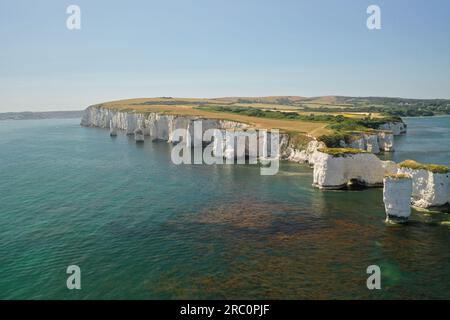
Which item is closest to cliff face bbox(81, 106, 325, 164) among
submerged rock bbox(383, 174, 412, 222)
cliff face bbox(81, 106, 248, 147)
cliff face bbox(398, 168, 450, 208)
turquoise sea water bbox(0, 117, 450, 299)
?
cliff face bbox(81, 106, 248, 147)

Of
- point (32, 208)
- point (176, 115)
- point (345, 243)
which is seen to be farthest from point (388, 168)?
point (176, 115)

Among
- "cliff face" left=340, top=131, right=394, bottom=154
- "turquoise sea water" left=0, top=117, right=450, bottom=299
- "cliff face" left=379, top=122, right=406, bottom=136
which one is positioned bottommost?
"turquoise sea water" left=0, top=117, right=450, bottom=299

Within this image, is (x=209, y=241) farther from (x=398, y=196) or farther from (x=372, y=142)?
(x=372, y=142)

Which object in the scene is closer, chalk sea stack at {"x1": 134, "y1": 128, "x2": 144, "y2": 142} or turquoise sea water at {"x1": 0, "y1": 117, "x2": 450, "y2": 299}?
turquoise sea water at {"x1": 0, "y1": 117, "x2": 450, "y2": 299}

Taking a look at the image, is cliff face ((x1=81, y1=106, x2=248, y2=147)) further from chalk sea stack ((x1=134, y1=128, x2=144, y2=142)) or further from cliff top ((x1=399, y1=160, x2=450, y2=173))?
cliff top ((x1=399, y1=160, x2=450, y2=173))

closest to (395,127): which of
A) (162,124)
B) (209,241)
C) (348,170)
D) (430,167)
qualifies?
(162,124)
